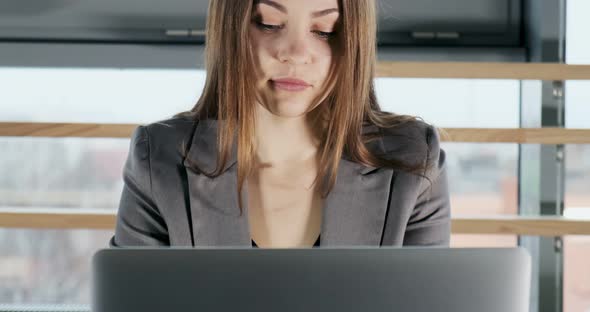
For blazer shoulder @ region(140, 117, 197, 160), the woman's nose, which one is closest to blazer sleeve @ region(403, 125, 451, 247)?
the woman's nose

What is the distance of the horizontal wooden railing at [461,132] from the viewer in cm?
187

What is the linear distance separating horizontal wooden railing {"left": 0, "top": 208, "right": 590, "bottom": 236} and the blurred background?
→ 0.50ft

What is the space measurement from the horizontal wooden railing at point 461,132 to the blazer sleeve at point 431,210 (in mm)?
515

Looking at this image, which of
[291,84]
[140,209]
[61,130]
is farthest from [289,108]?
[61,130]

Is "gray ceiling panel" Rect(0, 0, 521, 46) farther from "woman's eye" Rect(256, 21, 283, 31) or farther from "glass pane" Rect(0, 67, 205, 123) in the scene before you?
"woman's eye" Rect(256, 21, 283, 31)

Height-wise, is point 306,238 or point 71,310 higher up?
point 306,238

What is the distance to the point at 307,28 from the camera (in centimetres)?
125

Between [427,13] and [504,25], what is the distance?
0.21 metres

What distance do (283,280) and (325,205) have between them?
2.18 feet

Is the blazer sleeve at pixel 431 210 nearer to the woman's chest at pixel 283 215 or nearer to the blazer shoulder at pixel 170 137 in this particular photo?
the woman's chest at pixel 283 215

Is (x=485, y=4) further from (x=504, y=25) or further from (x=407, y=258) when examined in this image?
(x=407, y=258)

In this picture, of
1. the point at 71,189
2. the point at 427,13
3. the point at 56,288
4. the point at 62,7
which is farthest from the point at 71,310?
the point at 427,13

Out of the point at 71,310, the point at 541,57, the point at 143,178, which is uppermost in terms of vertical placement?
the point at 541,57

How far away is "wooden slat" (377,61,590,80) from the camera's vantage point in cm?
185
